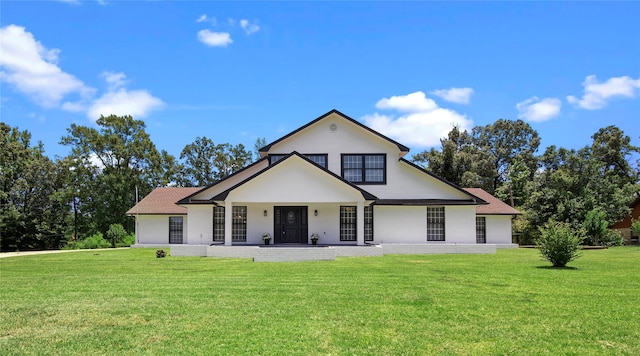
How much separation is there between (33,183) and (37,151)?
4.68m

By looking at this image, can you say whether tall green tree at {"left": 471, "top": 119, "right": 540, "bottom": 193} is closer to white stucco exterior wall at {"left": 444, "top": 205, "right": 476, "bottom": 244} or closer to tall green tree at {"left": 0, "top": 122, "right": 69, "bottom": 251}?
white stucco exterior wall at {"left": 444, "top": 205, "right": 476, "bottom": 244}

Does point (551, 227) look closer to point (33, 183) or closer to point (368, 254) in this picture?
point (368, 254)

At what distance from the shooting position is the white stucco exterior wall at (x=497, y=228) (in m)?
30.0

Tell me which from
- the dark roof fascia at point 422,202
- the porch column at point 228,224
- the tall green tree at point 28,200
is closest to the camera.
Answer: the porch column at point 228,224

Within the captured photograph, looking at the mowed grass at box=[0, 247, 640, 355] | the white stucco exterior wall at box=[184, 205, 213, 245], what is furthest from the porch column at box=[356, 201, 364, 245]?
the mowed grass at box=[0, 247, 640, 355]

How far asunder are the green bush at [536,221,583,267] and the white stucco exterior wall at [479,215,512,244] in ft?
42.6

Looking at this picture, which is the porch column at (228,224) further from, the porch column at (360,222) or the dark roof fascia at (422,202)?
the dark roof fascia at (422,202)

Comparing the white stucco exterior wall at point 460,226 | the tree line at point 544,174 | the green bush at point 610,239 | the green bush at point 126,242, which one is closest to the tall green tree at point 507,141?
the tree line at point 544,174

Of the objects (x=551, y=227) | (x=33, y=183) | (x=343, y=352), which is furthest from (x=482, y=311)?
(x=33, y=183)

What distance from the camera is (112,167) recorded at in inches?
1873

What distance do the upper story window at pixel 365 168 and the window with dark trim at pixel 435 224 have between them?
317cm

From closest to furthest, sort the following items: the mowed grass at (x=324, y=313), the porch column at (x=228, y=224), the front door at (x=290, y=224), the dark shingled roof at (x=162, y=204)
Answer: the mowed grass at (x=324, y=313)
the porch column at (x=228, y=224)
the front door at (x=290, y=224)
the dark shingled roof at (x=162, y=204)

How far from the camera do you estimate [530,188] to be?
42.4 m

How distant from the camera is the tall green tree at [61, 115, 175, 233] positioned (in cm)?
4625
